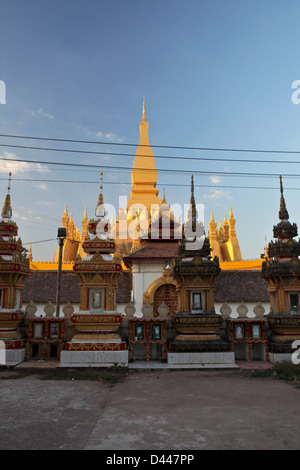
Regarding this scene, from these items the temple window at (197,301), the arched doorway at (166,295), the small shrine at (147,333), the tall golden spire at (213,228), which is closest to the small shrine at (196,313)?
the temple window at (197,301)

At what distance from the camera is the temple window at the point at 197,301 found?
50.3 ft

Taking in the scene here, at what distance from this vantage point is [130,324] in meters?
15.0

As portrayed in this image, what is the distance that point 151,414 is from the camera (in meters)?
7.98

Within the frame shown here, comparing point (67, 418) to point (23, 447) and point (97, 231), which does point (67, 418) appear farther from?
point (97, 231)

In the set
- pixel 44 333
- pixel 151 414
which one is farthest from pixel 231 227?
pixel 151 414

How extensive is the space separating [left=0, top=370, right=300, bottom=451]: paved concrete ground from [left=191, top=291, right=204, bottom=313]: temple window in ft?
12.2

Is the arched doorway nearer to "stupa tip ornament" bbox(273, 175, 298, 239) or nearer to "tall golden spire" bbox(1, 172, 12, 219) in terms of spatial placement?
"stupa tip ornament" bbox(273, 175, 298, 239)

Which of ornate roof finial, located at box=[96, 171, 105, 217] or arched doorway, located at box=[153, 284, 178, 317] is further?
arched doorway, located at box=[153, 284, 178, 317]

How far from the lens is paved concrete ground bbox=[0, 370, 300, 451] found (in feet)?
20.6

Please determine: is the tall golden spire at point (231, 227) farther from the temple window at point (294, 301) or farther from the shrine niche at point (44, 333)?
the shrine niche at point (44, 333)

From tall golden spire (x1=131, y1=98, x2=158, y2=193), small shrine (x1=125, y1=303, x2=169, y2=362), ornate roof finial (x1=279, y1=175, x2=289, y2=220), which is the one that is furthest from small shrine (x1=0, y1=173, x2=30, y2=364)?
tall golden spire (x1=131, y1=98, x2=158, y2=193)

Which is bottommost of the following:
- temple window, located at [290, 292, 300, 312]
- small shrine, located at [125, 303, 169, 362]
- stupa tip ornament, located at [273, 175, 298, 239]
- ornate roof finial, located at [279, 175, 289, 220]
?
small shrine, located at [125, 303, 169, 362]
